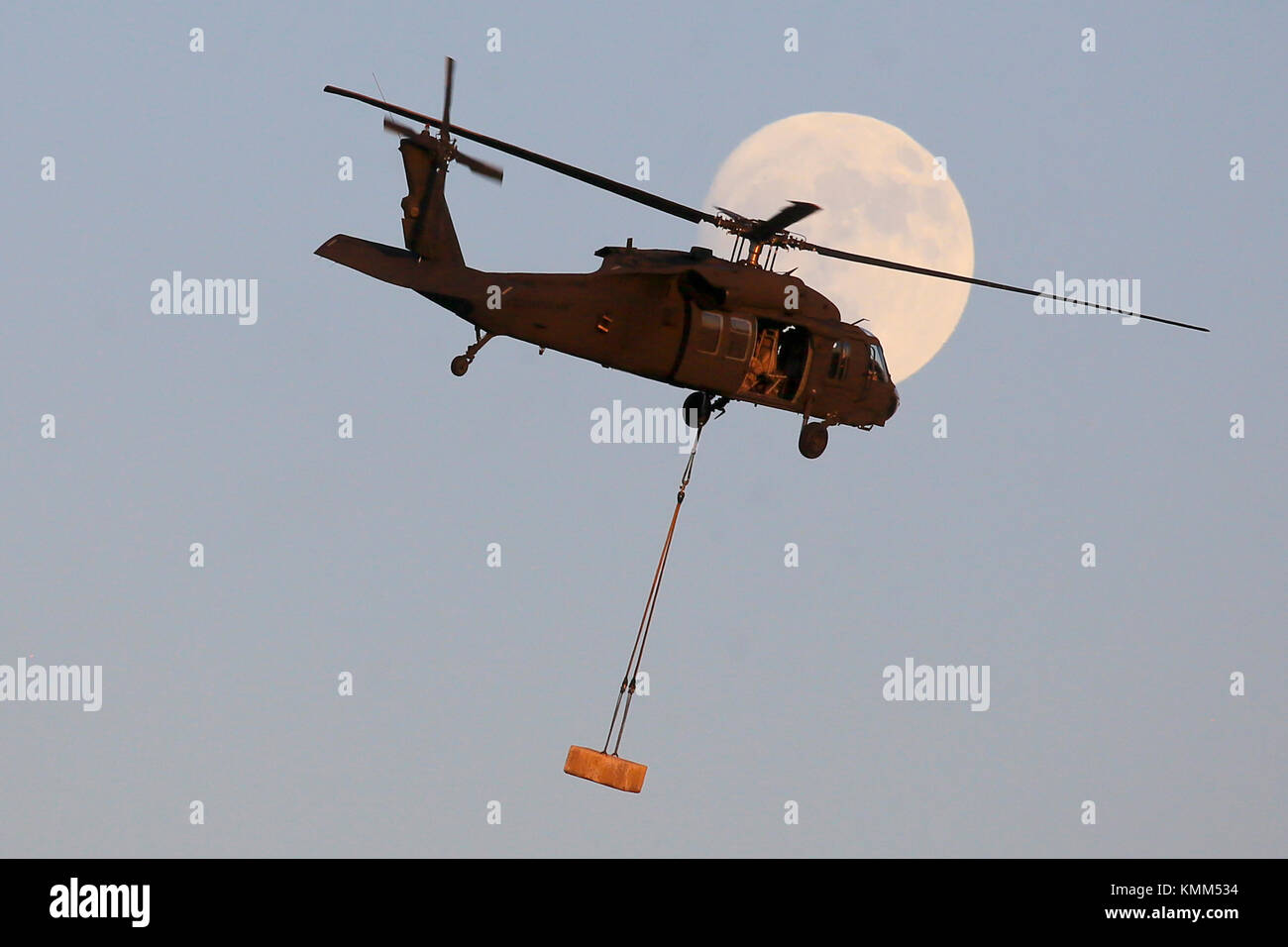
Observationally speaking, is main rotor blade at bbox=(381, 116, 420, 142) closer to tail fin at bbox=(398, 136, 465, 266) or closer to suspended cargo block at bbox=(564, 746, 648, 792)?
tail fin at bbox=(398, 136, 465, 266)

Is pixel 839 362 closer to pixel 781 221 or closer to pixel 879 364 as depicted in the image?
pixel 879 364

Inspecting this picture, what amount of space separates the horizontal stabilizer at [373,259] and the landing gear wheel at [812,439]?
8.51 metres

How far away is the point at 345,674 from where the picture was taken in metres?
49.4

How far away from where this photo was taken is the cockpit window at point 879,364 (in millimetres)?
39094

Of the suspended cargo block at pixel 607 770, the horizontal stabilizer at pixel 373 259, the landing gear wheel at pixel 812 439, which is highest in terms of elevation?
the horizontal stabilizer at pixel 373 259

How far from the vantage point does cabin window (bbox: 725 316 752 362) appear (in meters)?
36.3

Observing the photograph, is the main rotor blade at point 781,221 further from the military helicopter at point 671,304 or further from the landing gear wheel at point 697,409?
the landing gear wheel at point 697,409

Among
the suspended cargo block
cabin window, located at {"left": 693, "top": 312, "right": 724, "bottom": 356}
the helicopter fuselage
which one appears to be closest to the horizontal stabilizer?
the helicopter fuselage

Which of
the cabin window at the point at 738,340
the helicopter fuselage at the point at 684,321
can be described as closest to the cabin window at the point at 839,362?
the helicopter fuselage at the point at 684,321

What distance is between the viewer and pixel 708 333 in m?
36.0

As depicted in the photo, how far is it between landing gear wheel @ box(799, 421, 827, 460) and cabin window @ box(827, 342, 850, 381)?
944mm
